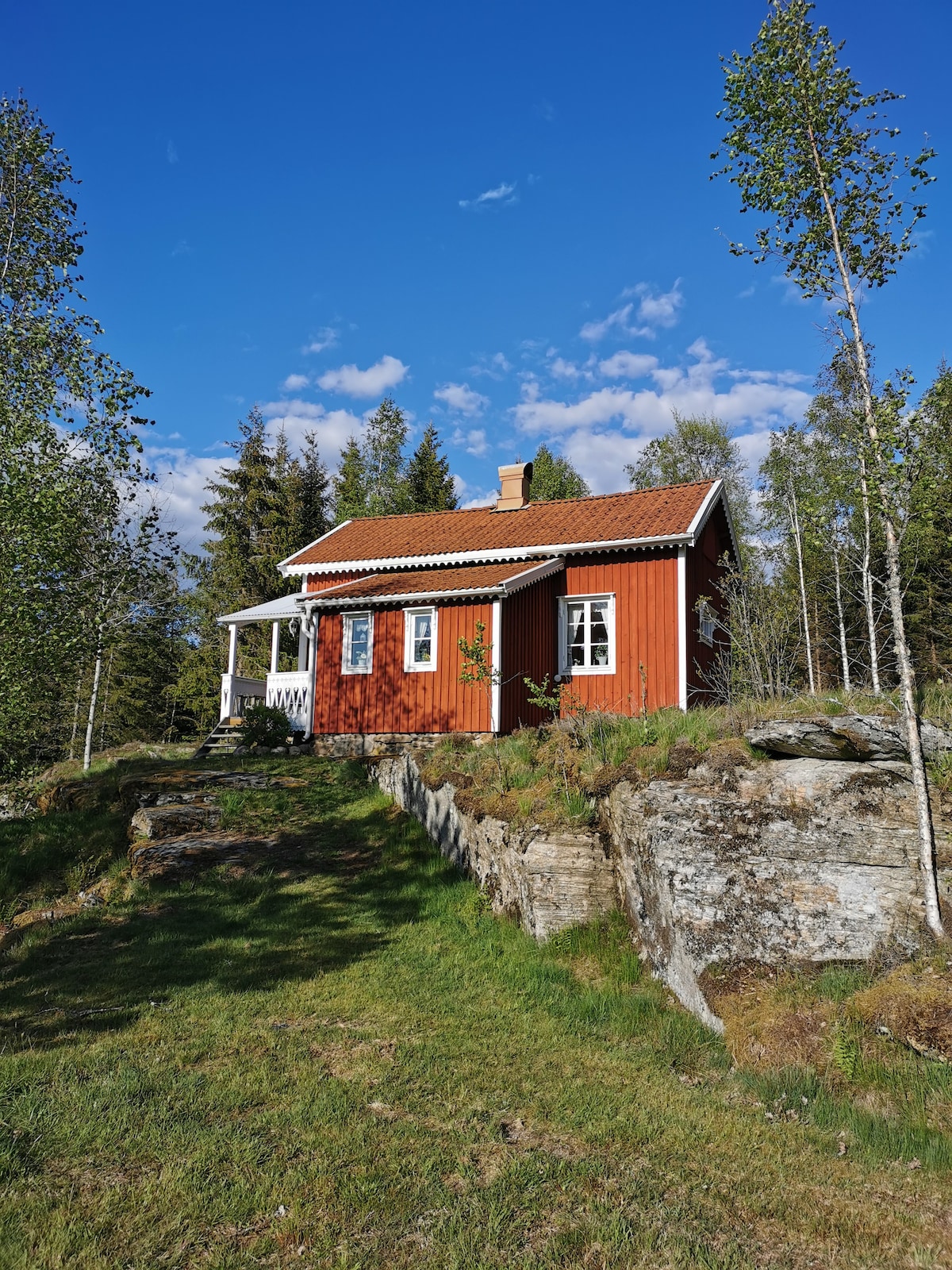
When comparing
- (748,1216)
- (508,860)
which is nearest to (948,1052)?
(748,1216)

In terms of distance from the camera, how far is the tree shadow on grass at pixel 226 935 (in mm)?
7461

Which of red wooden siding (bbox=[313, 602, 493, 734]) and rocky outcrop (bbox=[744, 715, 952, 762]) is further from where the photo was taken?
red wooden siding (bbox=[313, 602, 493, 734])

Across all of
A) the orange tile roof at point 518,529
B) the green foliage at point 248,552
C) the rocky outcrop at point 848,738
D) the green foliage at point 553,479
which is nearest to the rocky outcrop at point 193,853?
the rocky outcrop at point 848,738

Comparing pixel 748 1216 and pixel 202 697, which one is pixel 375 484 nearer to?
pixel 202 697

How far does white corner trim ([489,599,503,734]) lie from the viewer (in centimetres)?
1623

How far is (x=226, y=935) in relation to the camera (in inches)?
364

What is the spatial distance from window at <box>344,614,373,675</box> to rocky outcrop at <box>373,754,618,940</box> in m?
7.66

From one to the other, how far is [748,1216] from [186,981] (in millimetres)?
5668

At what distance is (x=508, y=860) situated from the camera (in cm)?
977

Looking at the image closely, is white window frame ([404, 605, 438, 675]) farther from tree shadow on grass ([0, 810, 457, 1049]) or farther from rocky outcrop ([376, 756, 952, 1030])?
rocky outcrop ([376, 756, 952, 1030])

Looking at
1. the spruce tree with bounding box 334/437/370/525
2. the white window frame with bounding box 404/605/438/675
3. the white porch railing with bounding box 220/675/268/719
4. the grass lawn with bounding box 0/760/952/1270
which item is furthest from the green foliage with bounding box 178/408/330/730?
the grass lawn with bounding box 0/760/952/1270

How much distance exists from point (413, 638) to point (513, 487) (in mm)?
6864

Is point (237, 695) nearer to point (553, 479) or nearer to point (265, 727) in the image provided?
point (265, 727)

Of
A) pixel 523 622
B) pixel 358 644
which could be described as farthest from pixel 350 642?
pixel 523 622
